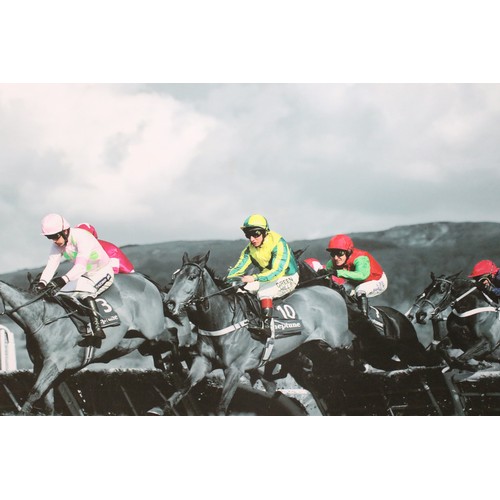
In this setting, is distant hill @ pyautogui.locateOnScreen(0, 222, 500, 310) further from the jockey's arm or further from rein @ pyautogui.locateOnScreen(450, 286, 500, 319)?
rein @ pyautogui.locateOnScreen(450, 286, 500, 319)

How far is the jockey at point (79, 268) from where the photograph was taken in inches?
224

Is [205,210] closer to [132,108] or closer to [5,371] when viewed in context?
[132,108]

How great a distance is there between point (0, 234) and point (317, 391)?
262 centimetres

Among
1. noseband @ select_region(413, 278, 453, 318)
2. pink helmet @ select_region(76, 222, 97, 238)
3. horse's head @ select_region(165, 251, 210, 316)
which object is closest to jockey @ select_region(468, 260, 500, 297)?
noseband @ select_region(413, 278, 453, 318)

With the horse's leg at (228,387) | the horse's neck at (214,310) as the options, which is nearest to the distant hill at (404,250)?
the horse's neck at (214,310)

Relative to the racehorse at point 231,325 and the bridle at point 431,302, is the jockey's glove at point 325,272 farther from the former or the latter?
the bridle at point 431,302

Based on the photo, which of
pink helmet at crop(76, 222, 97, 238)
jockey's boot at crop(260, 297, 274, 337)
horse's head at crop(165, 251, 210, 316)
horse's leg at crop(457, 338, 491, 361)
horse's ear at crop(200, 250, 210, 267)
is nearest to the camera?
horse's head at crop(165, 251, 210, 316)

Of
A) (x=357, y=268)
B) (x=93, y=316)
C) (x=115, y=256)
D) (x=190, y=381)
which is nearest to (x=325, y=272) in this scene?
(x=357, y=268)

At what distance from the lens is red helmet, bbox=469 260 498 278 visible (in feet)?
19.8

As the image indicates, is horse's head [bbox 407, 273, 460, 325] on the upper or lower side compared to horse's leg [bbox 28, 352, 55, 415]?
upper

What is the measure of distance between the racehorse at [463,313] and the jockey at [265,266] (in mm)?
1011

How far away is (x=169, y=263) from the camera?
19.3 feet

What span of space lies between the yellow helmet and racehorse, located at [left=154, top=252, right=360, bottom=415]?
16.4 inches

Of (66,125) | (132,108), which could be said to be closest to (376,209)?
(132,108)
